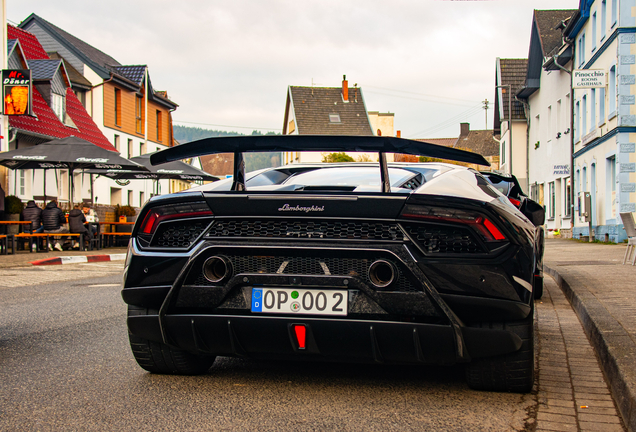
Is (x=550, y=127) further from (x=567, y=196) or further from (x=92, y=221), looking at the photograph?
(x=92, y=221)

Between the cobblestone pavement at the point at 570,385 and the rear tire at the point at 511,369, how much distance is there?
156 millimetres

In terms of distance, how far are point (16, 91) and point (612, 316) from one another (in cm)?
2091

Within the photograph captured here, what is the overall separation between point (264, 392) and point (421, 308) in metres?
1.00

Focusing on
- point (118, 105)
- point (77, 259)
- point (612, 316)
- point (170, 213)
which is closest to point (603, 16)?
point (77, 259)

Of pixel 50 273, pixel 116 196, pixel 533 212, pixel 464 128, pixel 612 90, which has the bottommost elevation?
pixel 50 273

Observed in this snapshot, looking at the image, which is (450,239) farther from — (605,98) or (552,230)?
(552,230)

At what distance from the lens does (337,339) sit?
3.41 meters

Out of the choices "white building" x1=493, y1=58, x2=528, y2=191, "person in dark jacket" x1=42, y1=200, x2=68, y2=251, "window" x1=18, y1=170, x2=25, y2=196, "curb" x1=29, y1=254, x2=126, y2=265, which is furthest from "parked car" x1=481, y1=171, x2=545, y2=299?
"white building" x1=493, y1=58, x2=528, y2=191

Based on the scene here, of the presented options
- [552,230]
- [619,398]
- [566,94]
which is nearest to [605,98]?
[566,94]

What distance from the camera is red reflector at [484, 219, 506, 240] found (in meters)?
3.42

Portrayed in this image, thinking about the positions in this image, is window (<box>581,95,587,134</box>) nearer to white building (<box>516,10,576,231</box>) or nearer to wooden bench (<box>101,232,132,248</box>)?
white building (<box>516,10,576,231</box>)

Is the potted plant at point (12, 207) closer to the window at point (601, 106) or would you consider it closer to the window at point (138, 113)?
the window at point (601, 106)

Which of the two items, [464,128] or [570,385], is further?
[464,128]

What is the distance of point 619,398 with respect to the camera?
3.54 metres
